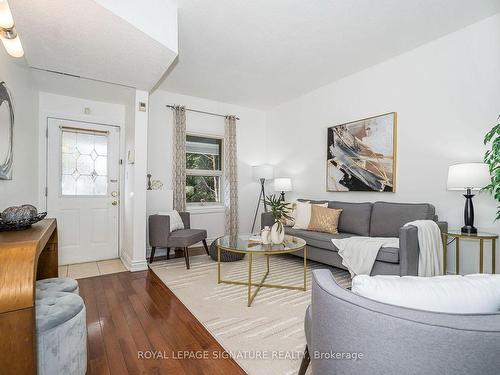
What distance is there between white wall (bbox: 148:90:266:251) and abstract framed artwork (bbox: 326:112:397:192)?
1772mm

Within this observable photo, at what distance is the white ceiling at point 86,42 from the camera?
193 cm

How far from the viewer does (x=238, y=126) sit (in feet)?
17.8

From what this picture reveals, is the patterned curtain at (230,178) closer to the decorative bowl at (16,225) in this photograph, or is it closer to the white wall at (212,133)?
the white wall at (212,133)

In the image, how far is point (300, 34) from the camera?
2916mm

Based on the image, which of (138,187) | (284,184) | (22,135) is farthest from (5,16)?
(284,184)

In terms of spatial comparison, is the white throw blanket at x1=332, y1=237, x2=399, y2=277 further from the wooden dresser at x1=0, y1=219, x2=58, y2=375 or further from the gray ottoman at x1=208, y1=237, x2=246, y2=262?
→ the wooden dresser at x1=0, y1=219, x2=58, y2=375

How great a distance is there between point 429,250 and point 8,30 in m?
3.57

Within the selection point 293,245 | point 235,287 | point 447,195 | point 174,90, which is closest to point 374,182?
point 447,195

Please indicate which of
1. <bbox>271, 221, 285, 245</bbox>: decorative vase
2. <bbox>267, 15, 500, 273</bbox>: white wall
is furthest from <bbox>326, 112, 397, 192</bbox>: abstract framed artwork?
<bbox>271, 221, 285, 245</bbox>: decorative vase

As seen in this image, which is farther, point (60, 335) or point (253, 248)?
point (253, 248)

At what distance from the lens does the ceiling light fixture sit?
1412 mm

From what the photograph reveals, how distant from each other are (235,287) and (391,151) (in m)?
2.65

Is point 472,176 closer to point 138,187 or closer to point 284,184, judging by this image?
point 284,184

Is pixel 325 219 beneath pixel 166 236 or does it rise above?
above
